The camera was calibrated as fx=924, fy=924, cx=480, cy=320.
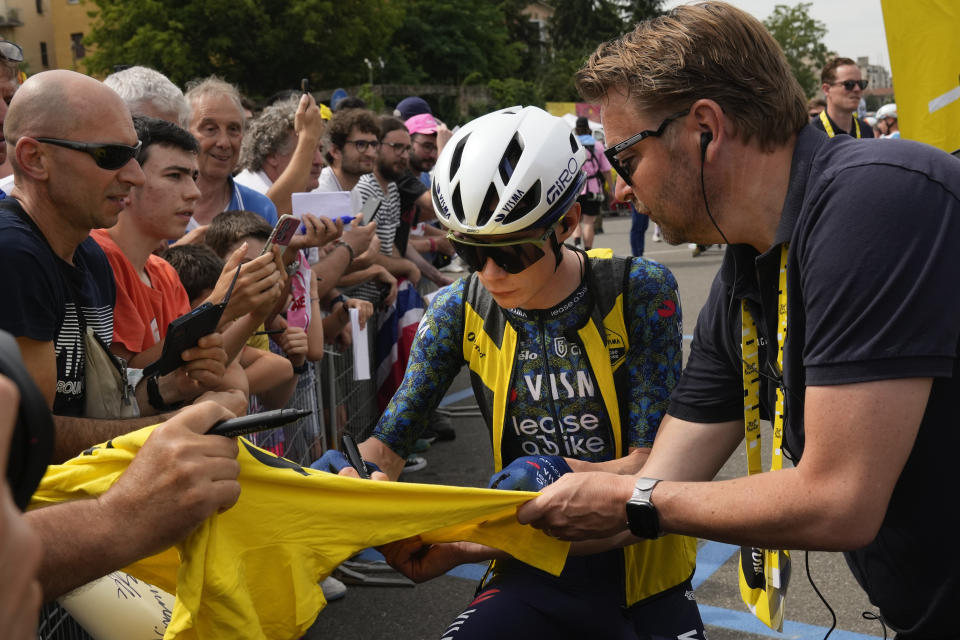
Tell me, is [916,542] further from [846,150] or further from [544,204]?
[544,204]

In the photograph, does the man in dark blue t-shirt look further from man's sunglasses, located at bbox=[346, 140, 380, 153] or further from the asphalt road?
man's sunglasses, located at bbox=[346, 140, 380, 153]

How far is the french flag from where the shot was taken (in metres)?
7.03

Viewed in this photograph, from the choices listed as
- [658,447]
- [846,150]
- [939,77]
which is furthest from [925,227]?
[939,77]

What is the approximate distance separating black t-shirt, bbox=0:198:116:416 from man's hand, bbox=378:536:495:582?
1166mm

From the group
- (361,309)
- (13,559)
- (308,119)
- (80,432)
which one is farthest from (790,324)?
(361,309)

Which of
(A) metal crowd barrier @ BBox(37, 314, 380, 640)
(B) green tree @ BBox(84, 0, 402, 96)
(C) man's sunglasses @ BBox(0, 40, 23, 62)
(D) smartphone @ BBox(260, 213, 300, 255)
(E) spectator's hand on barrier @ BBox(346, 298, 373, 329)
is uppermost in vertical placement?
(B) green tree @ BBox(84, 0, 402, 96)

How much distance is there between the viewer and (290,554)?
2193mm

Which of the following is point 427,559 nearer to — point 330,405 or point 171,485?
point 171,485

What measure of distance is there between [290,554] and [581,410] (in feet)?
3.25

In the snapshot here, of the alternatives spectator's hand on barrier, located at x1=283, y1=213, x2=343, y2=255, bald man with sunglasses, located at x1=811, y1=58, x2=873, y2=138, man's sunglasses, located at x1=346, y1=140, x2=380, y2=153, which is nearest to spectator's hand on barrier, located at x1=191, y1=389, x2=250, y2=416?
spectator's hand on barrier, located at x1=283, y1=213, x2=343, y2=255

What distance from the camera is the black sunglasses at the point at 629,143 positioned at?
7.36ft

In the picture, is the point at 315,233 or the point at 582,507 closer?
the point at 582,507

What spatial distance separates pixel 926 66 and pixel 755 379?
9.71ft

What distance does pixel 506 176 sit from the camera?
106 inches
